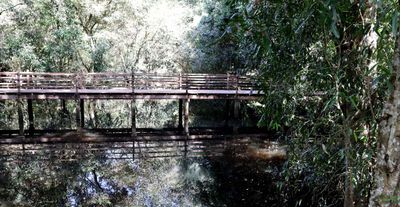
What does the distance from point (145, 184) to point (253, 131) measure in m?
6.03

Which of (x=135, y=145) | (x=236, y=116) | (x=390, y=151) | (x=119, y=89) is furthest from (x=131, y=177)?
(x=390, y=151)

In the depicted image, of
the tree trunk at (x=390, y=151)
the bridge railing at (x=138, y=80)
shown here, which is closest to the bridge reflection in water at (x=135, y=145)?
the bridge railing at (x=138, y=80)

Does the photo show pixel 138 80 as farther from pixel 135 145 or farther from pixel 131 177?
pixel 131 177

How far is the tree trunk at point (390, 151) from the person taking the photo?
271cm

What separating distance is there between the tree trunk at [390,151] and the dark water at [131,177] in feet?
18.0

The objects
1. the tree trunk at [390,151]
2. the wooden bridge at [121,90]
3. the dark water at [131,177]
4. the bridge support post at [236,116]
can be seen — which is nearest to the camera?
the tree trunk at [390,151]

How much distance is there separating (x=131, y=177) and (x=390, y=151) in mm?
7626

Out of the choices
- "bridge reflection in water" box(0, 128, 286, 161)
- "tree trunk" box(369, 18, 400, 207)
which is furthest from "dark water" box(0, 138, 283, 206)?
"tree trunk" box(369, 18, 400, 207)

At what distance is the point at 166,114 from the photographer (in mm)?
18125

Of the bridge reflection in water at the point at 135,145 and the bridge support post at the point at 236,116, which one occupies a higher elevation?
the bridge support post at the point at 236,116

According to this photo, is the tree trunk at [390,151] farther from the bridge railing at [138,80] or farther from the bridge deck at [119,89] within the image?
the bridge railing at [138,80]

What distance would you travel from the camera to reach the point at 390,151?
2758 mm

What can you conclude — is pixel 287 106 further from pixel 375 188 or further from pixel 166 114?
pixel 166 114

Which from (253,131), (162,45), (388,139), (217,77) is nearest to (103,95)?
A: (217,77)
